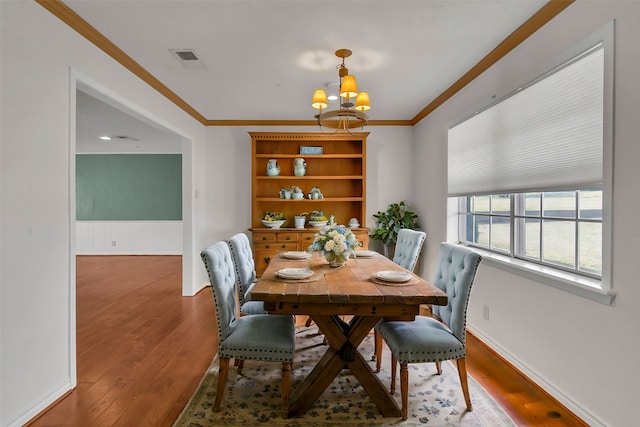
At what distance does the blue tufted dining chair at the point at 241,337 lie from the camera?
6.56 ft

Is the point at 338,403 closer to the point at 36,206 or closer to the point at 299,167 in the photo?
the point at 36,206

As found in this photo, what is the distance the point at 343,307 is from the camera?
188cm

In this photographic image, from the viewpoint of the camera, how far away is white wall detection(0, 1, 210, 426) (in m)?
1.89

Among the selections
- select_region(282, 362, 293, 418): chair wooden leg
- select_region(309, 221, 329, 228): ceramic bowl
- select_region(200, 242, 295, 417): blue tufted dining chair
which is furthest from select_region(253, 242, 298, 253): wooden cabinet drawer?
select_region(282, 362, 293, 418): chair wooden leg

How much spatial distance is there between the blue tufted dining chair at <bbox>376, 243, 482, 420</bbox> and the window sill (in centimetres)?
55

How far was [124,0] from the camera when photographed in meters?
2.20

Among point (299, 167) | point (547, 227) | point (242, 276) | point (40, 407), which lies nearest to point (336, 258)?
point (242, 276)

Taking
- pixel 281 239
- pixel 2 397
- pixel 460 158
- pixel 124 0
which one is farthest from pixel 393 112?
pixel 2 397

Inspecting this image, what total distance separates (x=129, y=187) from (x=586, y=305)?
8742 millimetres

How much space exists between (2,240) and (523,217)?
132 inches

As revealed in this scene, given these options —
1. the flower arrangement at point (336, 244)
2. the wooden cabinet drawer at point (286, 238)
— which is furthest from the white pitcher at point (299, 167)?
the flower arrangement at point (336, 244)

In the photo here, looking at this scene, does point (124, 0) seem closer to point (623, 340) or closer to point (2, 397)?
point (2, 397)

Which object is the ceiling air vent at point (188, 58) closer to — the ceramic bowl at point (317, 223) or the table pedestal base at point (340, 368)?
the table pedestal base at point (340, 368)

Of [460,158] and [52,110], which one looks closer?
[52,110]
